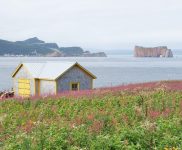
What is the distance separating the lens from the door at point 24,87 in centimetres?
3981

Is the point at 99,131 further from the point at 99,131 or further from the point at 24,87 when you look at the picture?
the point at 24,87

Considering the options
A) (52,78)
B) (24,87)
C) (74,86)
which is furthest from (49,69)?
(24,87)

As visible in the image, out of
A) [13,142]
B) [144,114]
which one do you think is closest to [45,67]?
[144,114]

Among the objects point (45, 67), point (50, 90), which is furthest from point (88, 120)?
point (45, 67)

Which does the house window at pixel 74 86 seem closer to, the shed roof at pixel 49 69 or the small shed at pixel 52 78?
the small shed at pixel 52 78

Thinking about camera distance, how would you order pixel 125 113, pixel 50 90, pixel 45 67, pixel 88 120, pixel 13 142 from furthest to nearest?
pixel 45 67 < pixel 50 90 < pixel 125 113 < pixel 88 120 < pixel 13 142

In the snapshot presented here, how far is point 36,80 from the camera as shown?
38.7 meters

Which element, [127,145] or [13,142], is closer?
[127,145]

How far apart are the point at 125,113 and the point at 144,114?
0.94 meters

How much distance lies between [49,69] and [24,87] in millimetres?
3485

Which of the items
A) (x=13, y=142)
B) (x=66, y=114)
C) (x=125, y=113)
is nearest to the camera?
(x=13, y=142)

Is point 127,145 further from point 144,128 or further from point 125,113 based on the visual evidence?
point 125,113

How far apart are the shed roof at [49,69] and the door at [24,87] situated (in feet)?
4.24

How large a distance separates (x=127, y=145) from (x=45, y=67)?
30.3 metres
